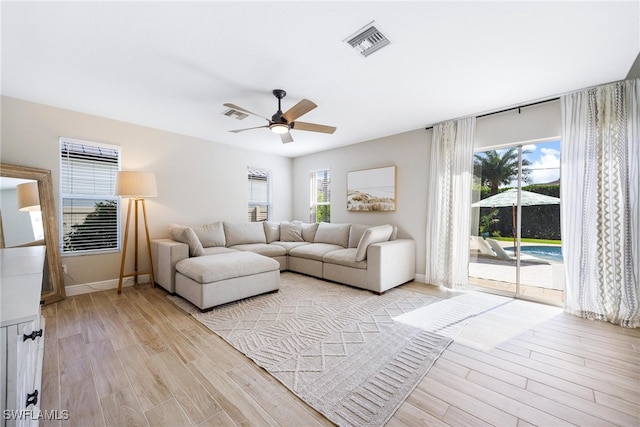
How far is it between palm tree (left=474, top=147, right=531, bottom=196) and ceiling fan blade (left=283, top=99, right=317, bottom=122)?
8.43ft

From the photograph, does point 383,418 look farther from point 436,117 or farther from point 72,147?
point 72,147

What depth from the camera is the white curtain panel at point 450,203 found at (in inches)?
140

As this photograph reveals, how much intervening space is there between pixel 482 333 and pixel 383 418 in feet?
5.01

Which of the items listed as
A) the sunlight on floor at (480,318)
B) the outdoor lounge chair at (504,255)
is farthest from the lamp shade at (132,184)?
the outdoor lounge chair at (504,255)

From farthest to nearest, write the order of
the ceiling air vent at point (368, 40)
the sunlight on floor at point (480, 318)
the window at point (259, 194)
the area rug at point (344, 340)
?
the window at point (259, 194)
the sunlight on floor at point (480, 318)
the ceiling air vent at point (368, 40)
the area rug at point (344, 340)

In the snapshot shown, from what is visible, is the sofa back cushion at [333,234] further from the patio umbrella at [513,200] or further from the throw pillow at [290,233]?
the patio umbrella at [513,200]

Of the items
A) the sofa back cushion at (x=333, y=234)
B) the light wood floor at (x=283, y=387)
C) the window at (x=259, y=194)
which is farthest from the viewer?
the window at (x=259, y=194)

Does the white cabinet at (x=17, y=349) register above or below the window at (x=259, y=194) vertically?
below

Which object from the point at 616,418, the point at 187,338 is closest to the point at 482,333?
the point at 616,418

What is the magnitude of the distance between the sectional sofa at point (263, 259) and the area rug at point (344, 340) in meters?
0.21

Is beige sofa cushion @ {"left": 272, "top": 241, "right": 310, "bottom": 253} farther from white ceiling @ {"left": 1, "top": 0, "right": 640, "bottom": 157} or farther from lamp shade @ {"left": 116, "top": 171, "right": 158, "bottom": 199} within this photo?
white ceiling @ {"left": 1, "top": 0, "right": 640, "bottom": 157}

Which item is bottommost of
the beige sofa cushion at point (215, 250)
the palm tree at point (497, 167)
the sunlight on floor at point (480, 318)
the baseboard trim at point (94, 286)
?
the sunlight on floor at point (480, 318)

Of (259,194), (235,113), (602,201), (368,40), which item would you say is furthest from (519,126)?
(259,194)

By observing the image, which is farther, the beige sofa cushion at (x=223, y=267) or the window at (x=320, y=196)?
the window at (x=320, y=196)
